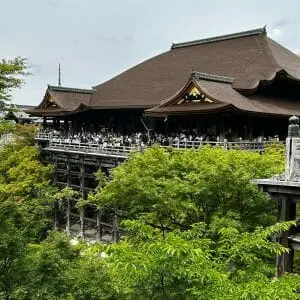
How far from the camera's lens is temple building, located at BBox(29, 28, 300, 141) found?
22672mm

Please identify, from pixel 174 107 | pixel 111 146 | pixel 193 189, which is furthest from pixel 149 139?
pixel 193 189

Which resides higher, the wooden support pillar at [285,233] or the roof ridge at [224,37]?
the roof ridge at [224,37]

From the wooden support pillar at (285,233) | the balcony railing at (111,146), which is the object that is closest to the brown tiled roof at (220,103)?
the balcony railing at (111,146)

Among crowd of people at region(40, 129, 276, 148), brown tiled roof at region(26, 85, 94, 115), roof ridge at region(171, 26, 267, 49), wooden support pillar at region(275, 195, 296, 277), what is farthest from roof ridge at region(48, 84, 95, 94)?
wooden support pillar at region(275, 195, 296, 277)

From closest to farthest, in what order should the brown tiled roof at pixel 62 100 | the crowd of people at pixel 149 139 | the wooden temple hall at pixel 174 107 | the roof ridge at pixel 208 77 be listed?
the crowd of people at pixel 149 139 → the roof ridge at pixel 208 77 → the wooden temple hall at pixel 174 107 → the brown tiled roof at pixel 62 100

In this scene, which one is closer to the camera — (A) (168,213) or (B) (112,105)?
(A) (168,213)

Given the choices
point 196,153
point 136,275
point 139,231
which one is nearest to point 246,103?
point 196,153

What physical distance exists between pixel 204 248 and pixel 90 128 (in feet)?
91.7

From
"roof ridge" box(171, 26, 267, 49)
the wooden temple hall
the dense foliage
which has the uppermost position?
"roof ridge" box(171, 26, 267, 49)

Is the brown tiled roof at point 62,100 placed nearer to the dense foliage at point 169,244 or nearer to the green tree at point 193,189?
the dense foliage at point 169,244

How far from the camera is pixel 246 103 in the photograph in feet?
75.5

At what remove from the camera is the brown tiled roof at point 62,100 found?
33.0 meters

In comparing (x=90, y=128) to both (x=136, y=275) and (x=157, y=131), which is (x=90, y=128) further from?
(x=136, y=275)

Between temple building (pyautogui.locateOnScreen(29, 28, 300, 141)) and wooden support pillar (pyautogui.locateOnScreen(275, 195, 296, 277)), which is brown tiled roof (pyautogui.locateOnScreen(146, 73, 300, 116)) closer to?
temple building (pyautogui.locateOnScreen(29, 28, 300, 141))
